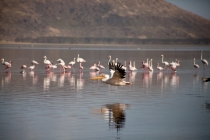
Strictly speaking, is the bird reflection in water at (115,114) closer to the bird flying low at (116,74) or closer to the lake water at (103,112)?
the lake water at (103,112)

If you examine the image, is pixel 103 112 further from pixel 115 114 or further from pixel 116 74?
pixel 116 74

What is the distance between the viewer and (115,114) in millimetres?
16641

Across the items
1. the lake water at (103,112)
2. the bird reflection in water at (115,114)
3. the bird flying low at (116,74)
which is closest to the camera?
the lake water at (103,112)

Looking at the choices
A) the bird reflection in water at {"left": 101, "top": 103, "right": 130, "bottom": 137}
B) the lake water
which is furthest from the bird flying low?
the bird reflection in water at {"left": 101, "top": 103, "right": 130, "bottom": 137}

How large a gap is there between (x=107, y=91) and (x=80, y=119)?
7.33 meters

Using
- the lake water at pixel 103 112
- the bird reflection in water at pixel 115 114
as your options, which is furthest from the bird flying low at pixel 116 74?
the bird reflection in water at pixel 115 114

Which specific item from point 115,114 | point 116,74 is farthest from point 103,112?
point 116,74

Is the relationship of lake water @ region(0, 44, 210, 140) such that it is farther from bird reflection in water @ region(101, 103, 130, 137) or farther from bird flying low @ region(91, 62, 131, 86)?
bird flying low @ region(91, 62, 131, 86)

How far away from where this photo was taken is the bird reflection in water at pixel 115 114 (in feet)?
48.8

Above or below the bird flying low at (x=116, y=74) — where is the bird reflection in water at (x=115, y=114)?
below

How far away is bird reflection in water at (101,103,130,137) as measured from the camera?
1486cm

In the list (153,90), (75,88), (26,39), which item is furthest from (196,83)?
(26,39)

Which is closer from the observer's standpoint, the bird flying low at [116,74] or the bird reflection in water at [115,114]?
the bird reflection in water at [115,114]

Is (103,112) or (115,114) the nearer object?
(115,114)
